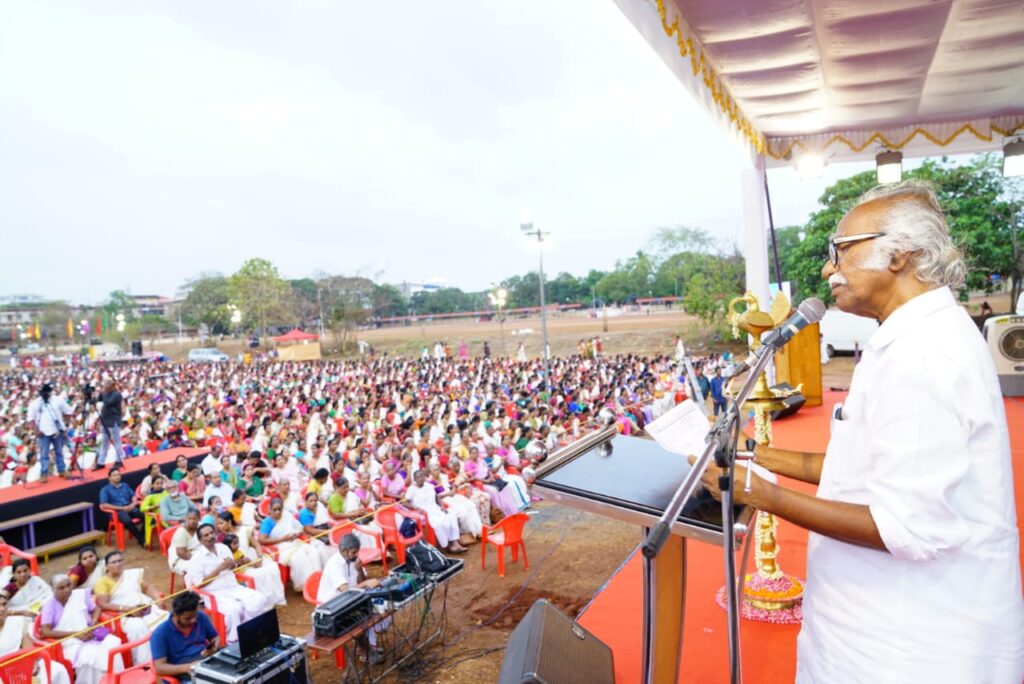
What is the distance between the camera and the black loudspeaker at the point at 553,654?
6.35 feet

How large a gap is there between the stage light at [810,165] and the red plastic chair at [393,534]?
19.6 feet

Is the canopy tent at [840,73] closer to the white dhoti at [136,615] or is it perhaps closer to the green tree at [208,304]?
the white dhoti at [136,615]

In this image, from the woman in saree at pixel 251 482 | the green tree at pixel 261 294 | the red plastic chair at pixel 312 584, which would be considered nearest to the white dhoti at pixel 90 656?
the red plastic chair at pixel 312 584

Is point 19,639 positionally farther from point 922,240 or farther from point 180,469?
point 922,240

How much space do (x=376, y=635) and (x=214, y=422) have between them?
10368 mm

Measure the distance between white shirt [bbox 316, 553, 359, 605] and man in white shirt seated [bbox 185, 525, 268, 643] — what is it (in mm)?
514

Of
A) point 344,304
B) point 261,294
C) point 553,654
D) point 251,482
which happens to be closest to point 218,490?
point 251,482

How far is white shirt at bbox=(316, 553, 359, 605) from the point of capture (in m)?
5.39

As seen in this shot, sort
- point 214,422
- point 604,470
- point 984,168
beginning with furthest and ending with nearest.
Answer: point 984,168 < point 214,422 < point 604,470

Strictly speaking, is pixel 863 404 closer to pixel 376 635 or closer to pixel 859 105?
pixel 376 635

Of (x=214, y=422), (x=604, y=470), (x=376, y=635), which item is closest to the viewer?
(x=604, y=470)

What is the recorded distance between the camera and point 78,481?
865 cm

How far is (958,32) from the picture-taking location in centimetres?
426

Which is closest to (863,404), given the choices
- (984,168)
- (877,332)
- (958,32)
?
(877,332)
